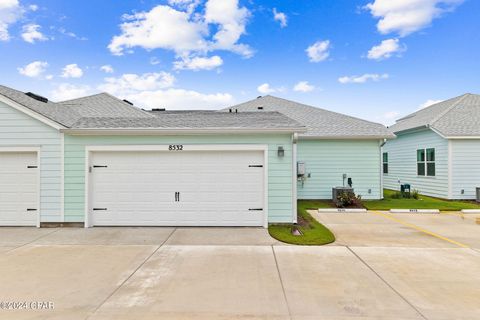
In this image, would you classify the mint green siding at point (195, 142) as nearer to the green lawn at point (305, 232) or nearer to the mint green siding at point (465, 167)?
the green lawn at point (305, 232)

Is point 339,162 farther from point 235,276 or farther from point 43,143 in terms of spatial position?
point 43,143

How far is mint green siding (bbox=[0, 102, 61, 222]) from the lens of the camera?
7465 millimetres

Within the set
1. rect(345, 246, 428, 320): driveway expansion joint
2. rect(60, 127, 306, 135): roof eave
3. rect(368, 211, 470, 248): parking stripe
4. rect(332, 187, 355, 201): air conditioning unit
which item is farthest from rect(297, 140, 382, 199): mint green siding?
rect(345, 246, 428, 320): driveway expansion joint

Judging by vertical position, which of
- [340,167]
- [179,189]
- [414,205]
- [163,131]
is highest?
[163,131]

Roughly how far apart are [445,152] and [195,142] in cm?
1211

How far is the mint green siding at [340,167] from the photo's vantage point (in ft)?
39.2

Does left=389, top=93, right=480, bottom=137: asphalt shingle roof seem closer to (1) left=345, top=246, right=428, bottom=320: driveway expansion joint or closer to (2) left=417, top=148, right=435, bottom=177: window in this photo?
(2) left=417, top=148, right=435, bottom=177: window

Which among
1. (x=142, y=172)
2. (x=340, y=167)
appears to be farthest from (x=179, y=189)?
(x=340, y=167)

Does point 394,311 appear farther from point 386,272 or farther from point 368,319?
point 386,272

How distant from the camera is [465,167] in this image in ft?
39.7

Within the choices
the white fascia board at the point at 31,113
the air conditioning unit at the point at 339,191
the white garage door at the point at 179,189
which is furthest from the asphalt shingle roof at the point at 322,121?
the white fascia board at the point at 31,113

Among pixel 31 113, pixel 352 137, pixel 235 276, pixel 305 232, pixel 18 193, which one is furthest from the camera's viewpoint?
pixel 352 137

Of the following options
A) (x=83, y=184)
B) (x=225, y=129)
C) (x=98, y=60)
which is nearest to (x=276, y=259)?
(x=225, y=129)

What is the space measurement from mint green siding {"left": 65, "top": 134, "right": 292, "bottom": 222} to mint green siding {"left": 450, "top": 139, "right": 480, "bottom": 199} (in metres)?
9.82
